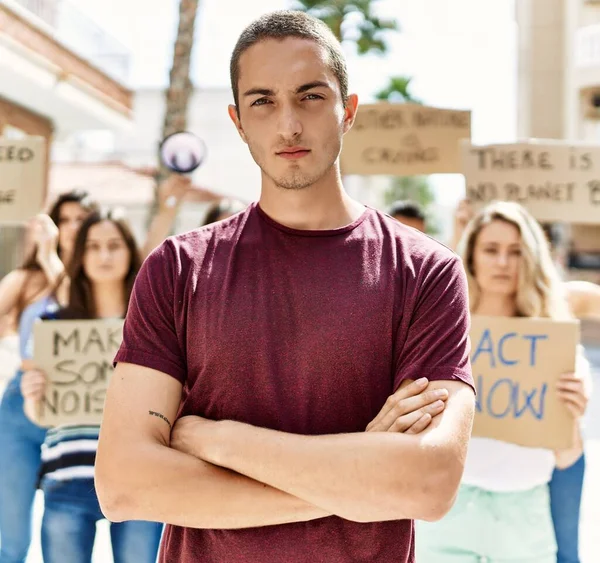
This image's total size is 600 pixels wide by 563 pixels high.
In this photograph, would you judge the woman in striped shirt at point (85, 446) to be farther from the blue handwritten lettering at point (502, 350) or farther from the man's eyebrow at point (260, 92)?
the man's eyebrow at point (260, 92)

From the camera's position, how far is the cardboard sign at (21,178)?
397cm

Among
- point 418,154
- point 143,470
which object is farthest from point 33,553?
point 143,470

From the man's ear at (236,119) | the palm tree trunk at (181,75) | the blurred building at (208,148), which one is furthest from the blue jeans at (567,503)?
the blurred building at (208,148)

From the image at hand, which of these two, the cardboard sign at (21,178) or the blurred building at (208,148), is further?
the blurred building at (208,148)

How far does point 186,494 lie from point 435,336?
0.56 m

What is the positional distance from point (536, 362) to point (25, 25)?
11.1 m

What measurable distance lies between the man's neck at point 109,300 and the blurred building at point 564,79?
20.2 meters

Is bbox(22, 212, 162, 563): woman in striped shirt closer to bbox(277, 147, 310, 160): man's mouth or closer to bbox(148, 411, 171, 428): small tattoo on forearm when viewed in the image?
bbox(148, 411, 171, 428): small tattoo on forearm

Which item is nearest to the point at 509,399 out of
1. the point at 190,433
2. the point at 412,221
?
the point at 190,433

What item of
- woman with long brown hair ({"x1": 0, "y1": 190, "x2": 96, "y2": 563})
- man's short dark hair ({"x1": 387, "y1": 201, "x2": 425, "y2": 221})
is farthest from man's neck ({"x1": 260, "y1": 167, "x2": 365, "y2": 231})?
man's short dark hair ({"x1": 387, "y1": 201, "x2": 425, "y2": 221})

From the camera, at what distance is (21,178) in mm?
3994

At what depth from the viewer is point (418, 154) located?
168 inches

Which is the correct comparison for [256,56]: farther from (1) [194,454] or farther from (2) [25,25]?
(2) [25,25]

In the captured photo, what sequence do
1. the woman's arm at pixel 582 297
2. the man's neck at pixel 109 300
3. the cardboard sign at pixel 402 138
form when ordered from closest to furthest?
1. the woman's arm at pixel 582 297
2. the man's neck at pixel 109 300
3. the cardboard sign at pixel 402 138
